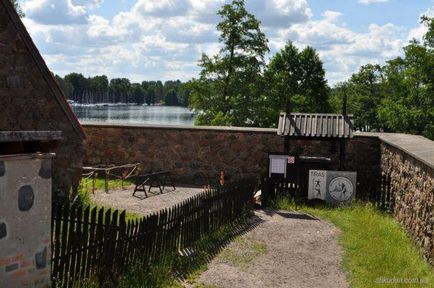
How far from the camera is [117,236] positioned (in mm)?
7539

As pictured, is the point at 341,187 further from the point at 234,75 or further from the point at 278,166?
the point at 234,75

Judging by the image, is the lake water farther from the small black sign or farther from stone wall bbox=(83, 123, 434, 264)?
the small black sign

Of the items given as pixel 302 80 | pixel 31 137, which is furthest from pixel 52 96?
pixel 302 80

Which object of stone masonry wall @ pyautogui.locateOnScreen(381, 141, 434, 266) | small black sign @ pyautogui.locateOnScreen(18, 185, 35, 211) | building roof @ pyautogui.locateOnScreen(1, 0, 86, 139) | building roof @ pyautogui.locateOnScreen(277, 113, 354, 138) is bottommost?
stone masonry wall @ pyautogui.locateOnScreen(381, 141, 434, 266)

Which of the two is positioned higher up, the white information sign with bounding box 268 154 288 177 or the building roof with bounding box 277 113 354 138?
the building roof with bounding box 277 113 354 138

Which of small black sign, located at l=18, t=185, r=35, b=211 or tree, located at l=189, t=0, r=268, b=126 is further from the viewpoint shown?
tree, located at l=189, t=0, r=268, b=126

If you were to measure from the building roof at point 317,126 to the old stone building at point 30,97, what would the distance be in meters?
6.36

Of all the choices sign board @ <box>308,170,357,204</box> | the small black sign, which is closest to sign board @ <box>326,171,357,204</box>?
sign board @ <box>308,170,357,204</box>

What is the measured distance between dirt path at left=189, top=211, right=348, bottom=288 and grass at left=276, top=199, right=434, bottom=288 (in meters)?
0.29

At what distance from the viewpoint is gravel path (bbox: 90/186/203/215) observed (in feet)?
44.1

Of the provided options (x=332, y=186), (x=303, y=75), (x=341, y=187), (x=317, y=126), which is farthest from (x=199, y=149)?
(x=303, y=75)

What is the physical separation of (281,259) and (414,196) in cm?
333

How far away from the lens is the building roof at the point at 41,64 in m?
9.98

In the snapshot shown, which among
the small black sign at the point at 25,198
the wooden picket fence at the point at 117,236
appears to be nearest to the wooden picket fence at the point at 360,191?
the wooden picket fence at the point at 117,236
